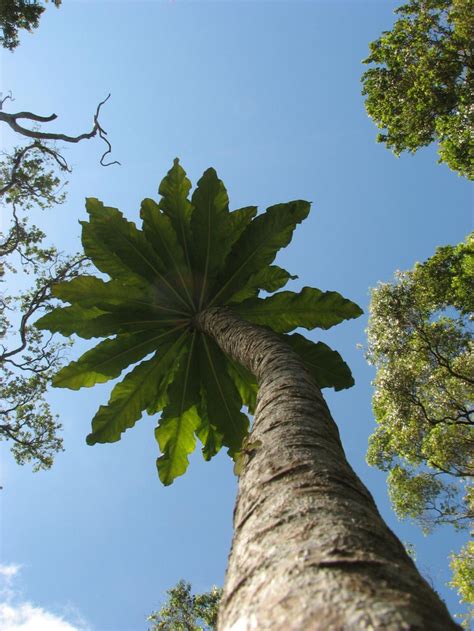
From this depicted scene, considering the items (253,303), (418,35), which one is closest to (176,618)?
(253,303)

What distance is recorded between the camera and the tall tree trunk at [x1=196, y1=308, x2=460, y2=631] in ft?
2.34

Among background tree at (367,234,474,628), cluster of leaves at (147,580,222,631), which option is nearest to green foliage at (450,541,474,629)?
background tree at (367,234,474,628)

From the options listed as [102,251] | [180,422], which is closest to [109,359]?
[180,422]

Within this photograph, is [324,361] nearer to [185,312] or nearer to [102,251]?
[185,312]

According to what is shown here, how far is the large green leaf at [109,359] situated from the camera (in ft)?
15.9

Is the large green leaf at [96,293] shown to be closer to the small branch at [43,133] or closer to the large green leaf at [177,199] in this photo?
the large green leaf at [177,199]

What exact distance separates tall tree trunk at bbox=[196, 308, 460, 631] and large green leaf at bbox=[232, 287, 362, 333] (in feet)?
10.0

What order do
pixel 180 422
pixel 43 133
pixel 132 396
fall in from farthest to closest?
pixel 43 133, pixel 180 422, pixel 132 396

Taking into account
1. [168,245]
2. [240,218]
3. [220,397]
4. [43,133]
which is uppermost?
[43,133]

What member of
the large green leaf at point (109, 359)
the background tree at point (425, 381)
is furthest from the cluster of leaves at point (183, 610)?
the large green leaf at point (109, 359)

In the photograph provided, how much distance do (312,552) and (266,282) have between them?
441 cm

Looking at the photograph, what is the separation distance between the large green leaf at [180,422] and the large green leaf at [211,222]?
896 mm

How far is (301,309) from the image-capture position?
482cm

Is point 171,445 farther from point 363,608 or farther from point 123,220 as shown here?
point 363,608
